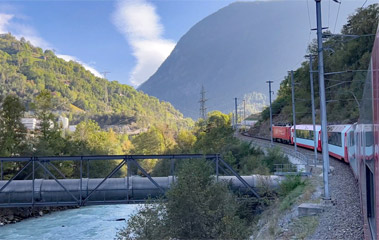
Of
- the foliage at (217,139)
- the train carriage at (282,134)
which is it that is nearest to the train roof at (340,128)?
the train carriage at (282,134)

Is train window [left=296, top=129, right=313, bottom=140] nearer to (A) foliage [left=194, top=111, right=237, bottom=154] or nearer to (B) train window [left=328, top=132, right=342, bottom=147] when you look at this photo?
(B) train window [left=328, top=132, right=342, bottom=147]

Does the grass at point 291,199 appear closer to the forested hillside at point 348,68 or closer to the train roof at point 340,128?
the train roof at point 340,128

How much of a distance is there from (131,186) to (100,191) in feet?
6.46

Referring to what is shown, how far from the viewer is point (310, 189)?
19766 mm

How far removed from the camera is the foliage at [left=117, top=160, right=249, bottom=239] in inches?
542

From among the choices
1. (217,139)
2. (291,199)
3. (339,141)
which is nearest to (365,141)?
(291,199)

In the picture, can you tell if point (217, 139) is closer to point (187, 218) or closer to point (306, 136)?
point (306, 136)

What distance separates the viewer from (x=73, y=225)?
34.5m

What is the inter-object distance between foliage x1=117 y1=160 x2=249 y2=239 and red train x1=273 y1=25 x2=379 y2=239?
17.6 ft

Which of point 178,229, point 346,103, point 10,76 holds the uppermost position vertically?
point 10,76

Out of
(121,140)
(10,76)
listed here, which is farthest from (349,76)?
(10,76)

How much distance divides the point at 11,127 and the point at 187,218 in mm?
41774

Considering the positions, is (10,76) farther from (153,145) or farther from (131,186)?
(131,186)

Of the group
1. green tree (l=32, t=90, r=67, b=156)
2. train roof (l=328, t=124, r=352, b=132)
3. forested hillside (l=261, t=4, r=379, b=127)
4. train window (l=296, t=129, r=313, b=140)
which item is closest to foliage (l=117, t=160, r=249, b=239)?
train roof (l=328, t=124, r=352, b=132)
